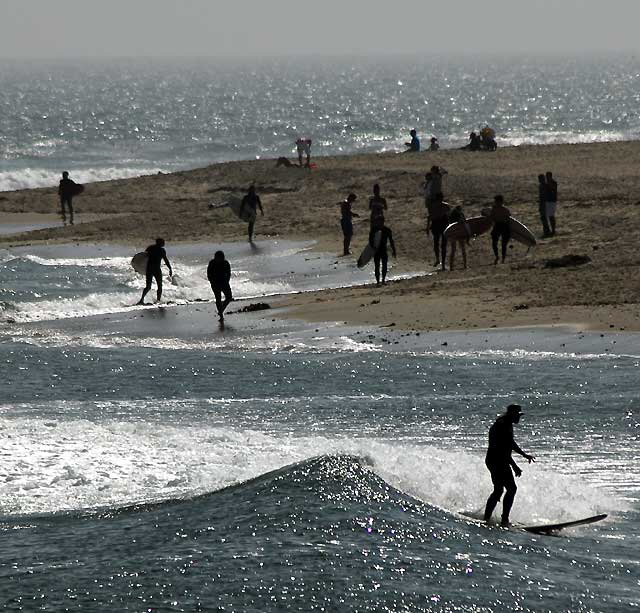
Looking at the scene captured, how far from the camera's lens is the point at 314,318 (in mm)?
25234

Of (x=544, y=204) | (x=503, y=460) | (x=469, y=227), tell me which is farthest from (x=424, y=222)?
(x=503, y=460)

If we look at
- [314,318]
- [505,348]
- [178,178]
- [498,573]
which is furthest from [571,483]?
[178,178]

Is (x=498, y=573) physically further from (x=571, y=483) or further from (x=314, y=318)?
(x=314, y=318)

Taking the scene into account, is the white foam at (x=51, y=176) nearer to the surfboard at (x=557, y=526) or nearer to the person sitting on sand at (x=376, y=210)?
the person sitting on sand at (x=376, y=210)

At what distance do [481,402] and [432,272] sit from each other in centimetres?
994

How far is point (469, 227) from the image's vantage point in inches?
1144

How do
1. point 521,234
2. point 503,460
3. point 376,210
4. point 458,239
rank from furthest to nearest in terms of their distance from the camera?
point 521,234
point 376,210
point 458,239
point 503,460

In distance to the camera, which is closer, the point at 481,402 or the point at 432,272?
the point at 481,402

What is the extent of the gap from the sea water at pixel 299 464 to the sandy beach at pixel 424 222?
1309 mm

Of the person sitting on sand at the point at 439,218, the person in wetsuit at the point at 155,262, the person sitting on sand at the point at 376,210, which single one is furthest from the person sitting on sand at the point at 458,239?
the person in wetsuit at the point at 155,262

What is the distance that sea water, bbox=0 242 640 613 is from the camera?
41.6 feet

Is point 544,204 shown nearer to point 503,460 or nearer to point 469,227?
point 469,227

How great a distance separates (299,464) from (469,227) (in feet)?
45.0

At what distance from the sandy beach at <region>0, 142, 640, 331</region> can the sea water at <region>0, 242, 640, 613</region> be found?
1309 millimetres
